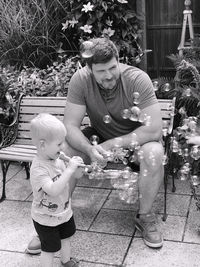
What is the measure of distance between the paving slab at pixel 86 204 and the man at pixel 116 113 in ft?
1.34

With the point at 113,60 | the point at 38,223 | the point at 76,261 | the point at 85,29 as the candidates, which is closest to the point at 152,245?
the point at 76,261

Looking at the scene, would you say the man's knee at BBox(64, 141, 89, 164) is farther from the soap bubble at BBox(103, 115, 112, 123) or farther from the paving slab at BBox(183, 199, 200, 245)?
the paving slab at BBox(183, 199, 200, 245)

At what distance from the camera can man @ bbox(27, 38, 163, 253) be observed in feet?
10.8

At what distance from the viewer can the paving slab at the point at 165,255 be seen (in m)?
3.07

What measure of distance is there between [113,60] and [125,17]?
2081mm

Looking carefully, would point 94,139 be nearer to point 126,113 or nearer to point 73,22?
point 126,113

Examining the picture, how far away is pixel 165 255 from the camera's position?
316 cm

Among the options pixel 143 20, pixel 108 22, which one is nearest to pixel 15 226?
pixel 108 22

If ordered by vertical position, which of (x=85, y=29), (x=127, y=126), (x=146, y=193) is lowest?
(x=146, y=193)

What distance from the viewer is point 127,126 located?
3.60 metres

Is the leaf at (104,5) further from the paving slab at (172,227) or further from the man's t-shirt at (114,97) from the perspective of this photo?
the paving slab at (172,227)

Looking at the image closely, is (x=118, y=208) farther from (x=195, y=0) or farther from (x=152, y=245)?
(x=195, y=0)

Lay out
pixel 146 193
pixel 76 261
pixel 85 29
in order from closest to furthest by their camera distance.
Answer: pixel 76 261 < pixel 146 193 < pixel 85 29

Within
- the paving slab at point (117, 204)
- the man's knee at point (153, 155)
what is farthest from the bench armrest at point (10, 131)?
the man's knee at point (153, 155)
